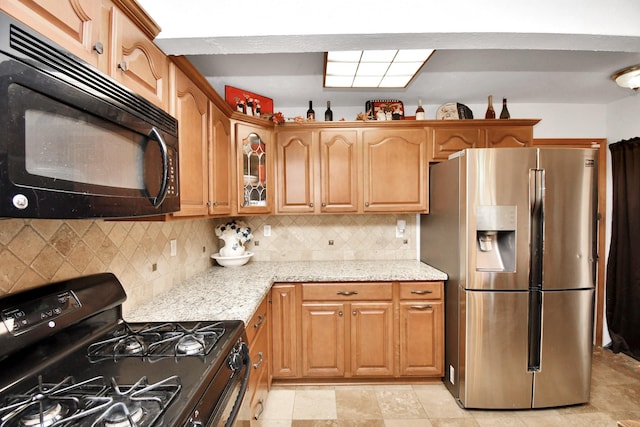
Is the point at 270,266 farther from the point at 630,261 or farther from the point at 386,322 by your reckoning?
the point at 630,261

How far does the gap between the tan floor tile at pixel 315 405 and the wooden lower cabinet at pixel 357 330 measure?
11 cm

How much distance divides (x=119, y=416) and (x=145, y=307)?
0.94 m

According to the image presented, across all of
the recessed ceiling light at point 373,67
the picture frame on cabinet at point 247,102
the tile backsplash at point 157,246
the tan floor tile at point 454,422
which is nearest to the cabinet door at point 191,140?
the tile backsplash at point 157,246

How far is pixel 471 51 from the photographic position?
1874 mm

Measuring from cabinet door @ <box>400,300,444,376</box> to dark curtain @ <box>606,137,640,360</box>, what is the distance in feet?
6.22

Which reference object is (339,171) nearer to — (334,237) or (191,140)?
(334,237)

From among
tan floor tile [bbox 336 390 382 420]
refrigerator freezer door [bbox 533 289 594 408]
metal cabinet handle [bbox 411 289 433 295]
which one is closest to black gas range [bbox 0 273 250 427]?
tan floor tile [bbox 336 390 382 420]

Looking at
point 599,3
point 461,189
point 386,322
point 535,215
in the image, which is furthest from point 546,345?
point 599,3

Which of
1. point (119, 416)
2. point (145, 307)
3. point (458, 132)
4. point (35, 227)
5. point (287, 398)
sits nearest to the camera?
point (119, 416)

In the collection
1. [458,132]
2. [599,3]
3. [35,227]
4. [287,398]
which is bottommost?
[287,398]

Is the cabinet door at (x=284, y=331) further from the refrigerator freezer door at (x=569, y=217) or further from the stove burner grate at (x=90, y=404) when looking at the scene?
the refrigerator freezer door at (x=569, y=217)

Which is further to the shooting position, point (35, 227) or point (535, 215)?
point (535, 215)

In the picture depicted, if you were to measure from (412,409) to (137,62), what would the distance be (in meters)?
2.50

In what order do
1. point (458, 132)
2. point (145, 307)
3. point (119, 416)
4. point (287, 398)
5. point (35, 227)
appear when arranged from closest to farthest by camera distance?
point (119, 416), point (35, 227), point (145, 307), point (287, 398), point (458, 132)
